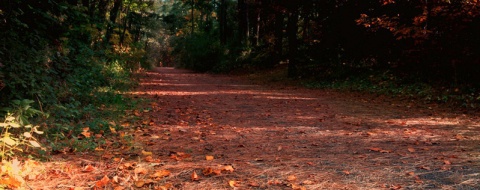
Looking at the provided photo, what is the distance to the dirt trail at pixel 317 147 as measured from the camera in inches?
133

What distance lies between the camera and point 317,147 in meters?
4.80

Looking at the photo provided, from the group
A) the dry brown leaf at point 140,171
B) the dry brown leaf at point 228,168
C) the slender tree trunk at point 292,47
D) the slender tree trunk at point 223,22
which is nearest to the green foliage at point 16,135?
the dry brown leaf at point 140,171

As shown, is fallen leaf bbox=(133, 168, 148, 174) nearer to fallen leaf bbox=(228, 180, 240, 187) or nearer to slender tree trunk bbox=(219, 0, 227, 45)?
fallen leaf bbox=(228, 180, 240, 187)

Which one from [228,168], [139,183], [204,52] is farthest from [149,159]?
[204,52]

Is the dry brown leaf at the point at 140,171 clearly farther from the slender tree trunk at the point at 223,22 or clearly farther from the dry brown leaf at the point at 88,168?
the slender tree trunk at the point at 223,22

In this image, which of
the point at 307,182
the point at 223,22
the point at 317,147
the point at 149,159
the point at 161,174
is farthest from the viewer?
the point at 223,22

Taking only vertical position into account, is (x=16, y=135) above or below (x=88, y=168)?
above

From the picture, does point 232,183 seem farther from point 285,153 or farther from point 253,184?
point 285,153

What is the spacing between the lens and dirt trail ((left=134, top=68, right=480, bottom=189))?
11.1 ft

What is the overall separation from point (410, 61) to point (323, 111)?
5815mm

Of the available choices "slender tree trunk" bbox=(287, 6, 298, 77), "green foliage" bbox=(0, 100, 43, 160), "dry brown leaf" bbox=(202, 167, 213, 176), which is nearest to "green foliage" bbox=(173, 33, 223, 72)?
"slender tree trunk" bbox=(287, 6, 298, 77)

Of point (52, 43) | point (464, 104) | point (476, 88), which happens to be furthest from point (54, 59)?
point (476, 88)

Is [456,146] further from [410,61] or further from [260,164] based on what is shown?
[410,61]

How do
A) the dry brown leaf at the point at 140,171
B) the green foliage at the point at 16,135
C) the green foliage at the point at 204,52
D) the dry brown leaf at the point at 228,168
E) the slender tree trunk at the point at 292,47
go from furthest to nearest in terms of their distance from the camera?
the green foliage at the point at 204,52 < the slender tree trunk at the point at 292,47 < the dry brown leaf at the point at 228,168 < the dry brown leaf at the point at 140,171 < the green foliage at the point at 16,135
